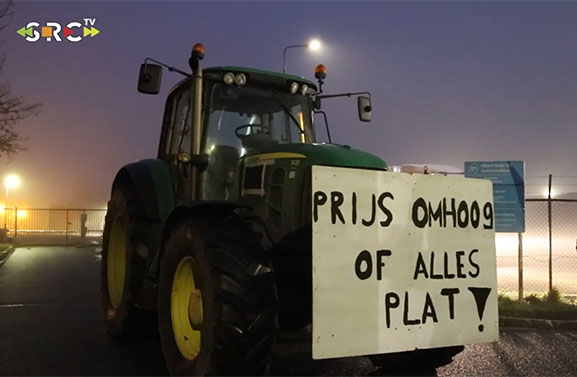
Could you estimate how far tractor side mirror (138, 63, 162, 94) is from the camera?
16.1ft

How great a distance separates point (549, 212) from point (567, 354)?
171 inches

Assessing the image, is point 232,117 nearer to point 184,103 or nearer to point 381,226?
point 184,103

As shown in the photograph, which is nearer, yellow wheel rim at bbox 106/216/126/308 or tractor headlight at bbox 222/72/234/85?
tractor headlight at bbox 222/72/234/85

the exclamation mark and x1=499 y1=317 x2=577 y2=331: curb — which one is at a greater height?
the exclamation mark

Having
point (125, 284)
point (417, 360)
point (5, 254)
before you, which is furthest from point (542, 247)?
point (5, 254)

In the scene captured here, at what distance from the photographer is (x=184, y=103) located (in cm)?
555

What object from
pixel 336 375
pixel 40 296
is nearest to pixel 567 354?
pixel 336 375

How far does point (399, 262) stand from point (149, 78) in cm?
311

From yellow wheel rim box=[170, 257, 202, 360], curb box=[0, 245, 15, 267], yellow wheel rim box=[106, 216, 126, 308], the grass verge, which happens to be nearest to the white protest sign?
yellow wheel rim box=[170, 257, 202, 360]

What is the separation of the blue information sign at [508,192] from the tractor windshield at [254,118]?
4.98 meters

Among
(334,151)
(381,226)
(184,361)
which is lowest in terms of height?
(184,361)

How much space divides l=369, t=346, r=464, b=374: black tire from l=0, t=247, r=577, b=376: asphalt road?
0.12 meters

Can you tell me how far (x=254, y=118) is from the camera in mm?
5211

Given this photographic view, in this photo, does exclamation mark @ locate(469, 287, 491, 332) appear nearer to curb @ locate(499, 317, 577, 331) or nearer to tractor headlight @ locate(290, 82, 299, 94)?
tractor headlight @ locate(290, 82, 299, 94)
